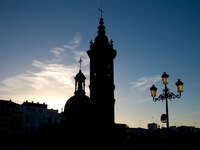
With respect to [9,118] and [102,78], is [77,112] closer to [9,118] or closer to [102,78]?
[102,78]

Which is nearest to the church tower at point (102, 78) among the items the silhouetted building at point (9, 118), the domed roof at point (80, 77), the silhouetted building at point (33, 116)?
the domed roof at point (80, 77)

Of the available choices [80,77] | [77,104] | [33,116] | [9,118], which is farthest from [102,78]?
[33,116]

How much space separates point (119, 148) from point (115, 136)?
170 centimetres

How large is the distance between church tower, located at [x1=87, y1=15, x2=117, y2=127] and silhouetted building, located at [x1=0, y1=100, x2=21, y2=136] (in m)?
31.8

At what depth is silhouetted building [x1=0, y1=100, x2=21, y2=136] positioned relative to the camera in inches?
2130

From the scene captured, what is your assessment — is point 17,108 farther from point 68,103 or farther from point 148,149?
point 148,149

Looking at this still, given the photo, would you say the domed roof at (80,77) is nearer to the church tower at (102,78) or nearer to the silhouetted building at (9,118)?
the church tower at (102,78)

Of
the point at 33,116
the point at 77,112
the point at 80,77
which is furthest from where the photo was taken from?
the point at 33,116

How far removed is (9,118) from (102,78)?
34.0 meters

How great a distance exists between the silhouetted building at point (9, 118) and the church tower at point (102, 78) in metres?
31.8

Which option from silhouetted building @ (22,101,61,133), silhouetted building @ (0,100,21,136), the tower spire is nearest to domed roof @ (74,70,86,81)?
the tower spire

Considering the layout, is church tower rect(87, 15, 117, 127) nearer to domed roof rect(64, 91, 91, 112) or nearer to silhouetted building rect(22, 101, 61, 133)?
domed roof rect(64, 91, 91, 112)

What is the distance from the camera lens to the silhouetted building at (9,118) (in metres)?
54.1

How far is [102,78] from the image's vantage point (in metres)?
33.0
